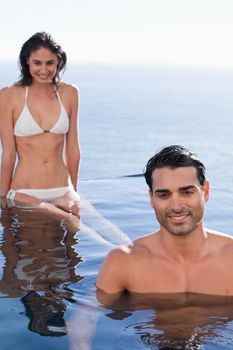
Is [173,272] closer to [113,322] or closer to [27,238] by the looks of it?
[113,322]

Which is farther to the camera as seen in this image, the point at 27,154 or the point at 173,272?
the point at 27,154

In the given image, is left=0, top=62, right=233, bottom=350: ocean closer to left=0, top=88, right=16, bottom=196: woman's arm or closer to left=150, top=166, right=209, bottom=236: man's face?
left=0, top=88, right=16, bottom=196: woman's arm

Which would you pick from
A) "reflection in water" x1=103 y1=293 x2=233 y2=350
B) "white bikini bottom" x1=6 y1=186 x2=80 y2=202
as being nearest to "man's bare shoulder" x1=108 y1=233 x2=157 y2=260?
"reflection in water" x1=103 y1=293 x2=233 y2=350

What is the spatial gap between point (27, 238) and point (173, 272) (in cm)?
156

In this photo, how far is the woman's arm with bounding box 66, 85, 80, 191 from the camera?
545 centimetres

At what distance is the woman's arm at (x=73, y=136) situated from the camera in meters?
5.45

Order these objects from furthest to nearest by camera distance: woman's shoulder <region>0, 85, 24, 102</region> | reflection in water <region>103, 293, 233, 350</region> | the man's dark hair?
1. woman's shoulder <region>0, 85, 24, 102</region>
2. the man's dark hair
3. reflection in water <region>103, 293, 233, 350</region>

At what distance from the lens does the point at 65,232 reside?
512 cm

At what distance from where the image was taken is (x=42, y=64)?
16.9ft

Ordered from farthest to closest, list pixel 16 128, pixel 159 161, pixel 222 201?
pixel 222 201 → pixel 16 128 → pixel 159 161

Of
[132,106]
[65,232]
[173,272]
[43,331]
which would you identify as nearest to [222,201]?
[65,232]

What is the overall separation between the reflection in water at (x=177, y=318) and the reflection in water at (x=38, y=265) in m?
0.36

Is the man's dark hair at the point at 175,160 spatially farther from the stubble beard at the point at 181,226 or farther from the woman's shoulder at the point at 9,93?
Answer: the woman's shoulder at the point at 9,93

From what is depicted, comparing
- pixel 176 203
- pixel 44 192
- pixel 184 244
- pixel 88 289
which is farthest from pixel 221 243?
pixel 44 192
